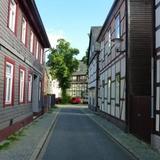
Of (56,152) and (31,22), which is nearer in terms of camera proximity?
(56,152)

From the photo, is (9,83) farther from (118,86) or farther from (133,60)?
(118,86)

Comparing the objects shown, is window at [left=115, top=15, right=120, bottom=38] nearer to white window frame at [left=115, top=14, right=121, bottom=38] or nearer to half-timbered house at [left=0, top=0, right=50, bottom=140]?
white window frame at [left=115, top=14, right=121, bottom=38]

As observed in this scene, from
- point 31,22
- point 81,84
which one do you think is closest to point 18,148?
point 31,22

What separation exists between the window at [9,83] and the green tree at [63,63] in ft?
206

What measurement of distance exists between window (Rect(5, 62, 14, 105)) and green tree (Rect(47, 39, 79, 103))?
206ft

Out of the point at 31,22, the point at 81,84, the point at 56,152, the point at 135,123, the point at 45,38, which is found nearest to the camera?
the point at 56,152

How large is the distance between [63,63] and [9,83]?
63.8 metres

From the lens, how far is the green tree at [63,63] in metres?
79.4

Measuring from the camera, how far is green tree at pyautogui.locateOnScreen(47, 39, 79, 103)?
7939cm

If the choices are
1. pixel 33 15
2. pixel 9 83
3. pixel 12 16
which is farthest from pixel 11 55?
pixel 33 15

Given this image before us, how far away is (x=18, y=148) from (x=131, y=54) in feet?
29.9

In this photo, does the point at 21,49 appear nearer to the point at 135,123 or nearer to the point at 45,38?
the point at 135,123

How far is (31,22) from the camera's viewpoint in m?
22.2

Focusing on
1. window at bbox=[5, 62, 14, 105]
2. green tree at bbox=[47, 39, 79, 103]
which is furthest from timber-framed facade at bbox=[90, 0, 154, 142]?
green tree at bbox=[47, 39, 79, 103]
